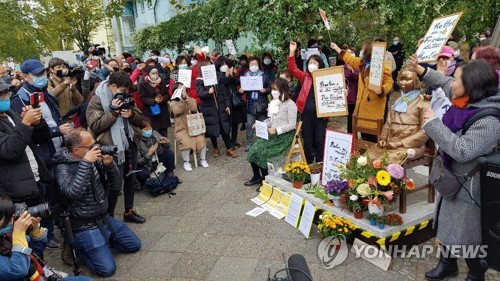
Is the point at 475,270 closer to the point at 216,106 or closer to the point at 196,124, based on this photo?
the point at 196,124

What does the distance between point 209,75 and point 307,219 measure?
3.91 m

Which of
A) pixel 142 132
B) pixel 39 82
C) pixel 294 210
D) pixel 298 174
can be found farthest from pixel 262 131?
pixel 39 82

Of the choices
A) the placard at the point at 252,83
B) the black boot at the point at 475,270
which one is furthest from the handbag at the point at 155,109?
the black boot at the point at 475,270

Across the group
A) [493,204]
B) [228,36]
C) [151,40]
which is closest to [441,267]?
[493,204]

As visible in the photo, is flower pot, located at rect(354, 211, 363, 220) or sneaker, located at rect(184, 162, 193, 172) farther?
sneaker, located at rect(184, 162, 193, 172)

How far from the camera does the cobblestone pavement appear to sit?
3779mm

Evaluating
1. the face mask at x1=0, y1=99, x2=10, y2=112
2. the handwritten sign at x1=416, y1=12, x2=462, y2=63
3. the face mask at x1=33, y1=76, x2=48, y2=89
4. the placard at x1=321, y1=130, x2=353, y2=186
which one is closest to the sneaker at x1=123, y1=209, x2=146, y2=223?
the face mask at x1=33, y1=76, x2=48, y2=89

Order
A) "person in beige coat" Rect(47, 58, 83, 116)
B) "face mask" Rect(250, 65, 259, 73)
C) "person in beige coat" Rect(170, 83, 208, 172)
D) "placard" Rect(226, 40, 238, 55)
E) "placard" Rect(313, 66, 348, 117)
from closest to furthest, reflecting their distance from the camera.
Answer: "placard" Rect(313, 66, 348, 117), "person in beige coat" Rect(47, 58, 83, 116), "person in beige coat" Rect(170, 83, 208, 172), "face mask" Rect(250, 65, 259, 73), "placard" Rect(226, 40, 238, 55)

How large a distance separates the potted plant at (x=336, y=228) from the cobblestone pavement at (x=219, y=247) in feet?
0.85

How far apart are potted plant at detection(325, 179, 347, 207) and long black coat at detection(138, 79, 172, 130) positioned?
4.29m

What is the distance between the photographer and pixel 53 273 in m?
3.27

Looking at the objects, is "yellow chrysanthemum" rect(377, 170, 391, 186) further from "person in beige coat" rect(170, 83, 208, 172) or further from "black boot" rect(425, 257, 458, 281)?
"person in beige coat" rect(170, 83, 208, 172)

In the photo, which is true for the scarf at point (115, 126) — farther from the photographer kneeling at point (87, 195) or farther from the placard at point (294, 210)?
the placard at point (294, 210)

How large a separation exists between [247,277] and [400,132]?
2545 millimetres
